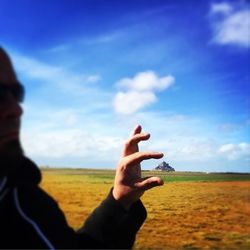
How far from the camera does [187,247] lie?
20.0ft

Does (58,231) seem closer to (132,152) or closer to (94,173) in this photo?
(132,152)

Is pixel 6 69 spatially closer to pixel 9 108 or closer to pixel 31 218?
pixel 9 108

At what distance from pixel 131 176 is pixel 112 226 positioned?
27 centimetres

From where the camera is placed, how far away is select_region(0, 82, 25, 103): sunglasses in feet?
5.80

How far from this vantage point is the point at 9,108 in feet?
5.69

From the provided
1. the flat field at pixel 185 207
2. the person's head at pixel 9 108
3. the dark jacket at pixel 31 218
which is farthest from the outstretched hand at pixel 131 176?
the flat field at pixel 185 207

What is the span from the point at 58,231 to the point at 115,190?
0.44m

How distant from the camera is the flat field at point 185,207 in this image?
4.51m

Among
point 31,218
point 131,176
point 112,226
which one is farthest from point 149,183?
point 31,218

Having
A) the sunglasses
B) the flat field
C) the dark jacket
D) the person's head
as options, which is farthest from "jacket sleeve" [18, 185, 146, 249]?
the flat field

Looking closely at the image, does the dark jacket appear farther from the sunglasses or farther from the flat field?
the flat field

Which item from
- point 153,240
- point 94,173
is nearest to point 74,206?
point 94,173

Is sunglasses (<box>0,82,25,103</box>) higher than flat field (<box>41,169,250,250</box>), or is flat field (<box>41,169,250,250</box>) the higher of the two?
sunglasses (<box>0,82,25,103</box>)

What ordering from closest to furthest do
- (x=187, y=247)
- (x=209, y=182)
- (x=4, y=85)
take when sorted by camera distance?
(x=4, y=85) < (x=187, y=247) < (x=209, y=182)
